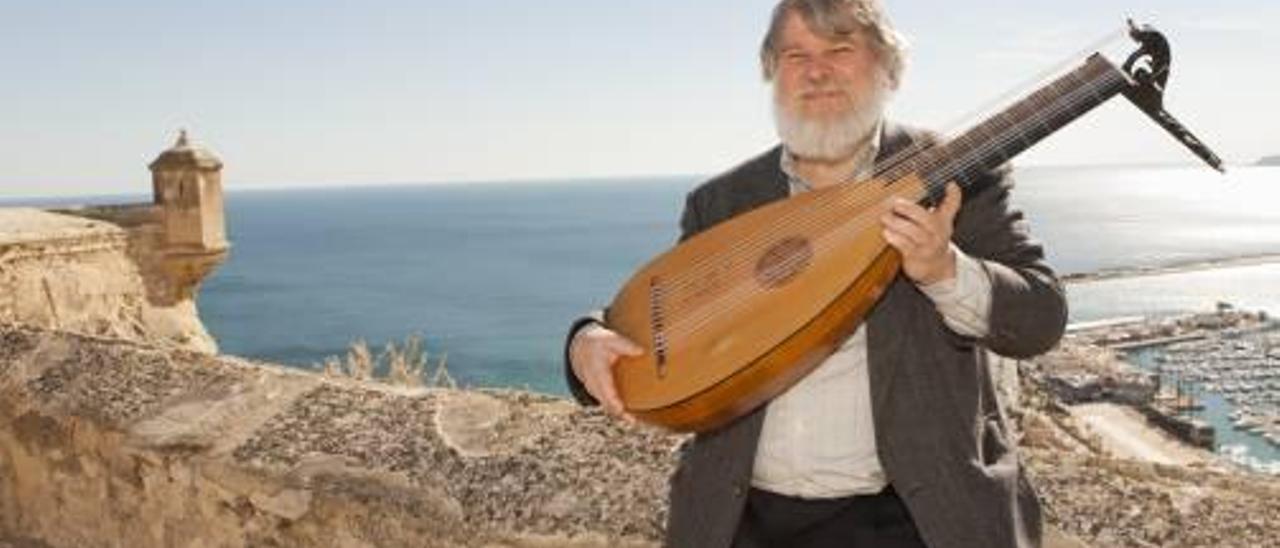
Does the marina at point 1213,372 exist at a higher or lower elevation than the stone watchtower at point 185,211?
lower

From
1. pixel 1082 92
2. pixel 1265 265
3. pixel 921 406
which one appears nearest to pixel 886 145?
pixel 1082 92

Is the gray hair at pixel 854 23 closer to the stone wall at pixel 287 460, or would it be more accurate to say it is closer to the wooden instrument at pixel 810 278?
the wooden instrument at pixel 810 278

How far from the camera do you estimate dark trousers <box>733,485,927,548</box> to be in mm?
1931

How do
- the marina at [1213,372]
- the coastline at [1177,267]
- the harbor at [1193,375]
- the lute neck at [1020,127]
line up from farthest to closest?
1. the coastline at [1177,267]
2. the harbor at [1193,375]
3. the marina at [1213,372]
4. the lute neck at [1020,127]

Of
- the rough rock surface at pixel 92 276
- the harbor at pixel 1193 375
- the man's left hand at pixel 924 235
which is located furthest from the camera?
the harbor at pixel 1193 375

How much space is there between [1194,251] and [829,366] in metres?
132

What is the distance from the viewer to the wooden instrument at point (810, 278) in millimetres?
1788

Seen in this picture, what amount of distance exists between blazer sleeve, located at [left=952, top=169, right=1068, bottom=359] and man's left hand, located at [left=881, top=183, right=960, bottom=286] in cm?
9

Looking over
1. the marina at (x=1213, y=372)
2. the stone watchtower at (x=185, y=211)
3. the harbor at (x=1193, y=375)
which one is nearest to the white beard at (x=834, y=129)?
the stone watchtower at (x=185, y=211)

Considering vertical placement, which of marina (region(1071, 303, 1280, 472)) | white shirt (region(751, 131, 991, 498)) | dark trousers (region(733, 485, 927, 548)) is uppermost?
white shirt (region(751, 131, 991, 498))

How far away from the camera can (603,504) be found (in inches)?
97.3

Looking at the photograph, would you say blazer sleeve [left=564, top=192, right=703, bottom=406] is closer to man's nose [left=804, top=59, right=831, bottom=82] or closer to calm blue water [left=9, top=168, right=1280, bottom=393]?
man's nose [left=804, top=59, right=831, bottom=82]

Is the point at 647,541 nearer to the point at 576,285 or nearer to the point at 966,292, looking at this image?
the point at 966,292

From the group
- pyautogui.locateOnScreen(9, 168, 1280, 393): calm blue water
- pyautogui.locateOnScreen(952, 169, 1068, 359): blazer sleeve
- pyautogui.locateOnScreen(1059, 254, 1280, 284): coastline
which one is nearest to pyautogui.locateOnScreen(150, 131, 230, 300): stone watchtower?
pyautogui.locateOnScreen(9, 168, 1280, 393): calm blue water
